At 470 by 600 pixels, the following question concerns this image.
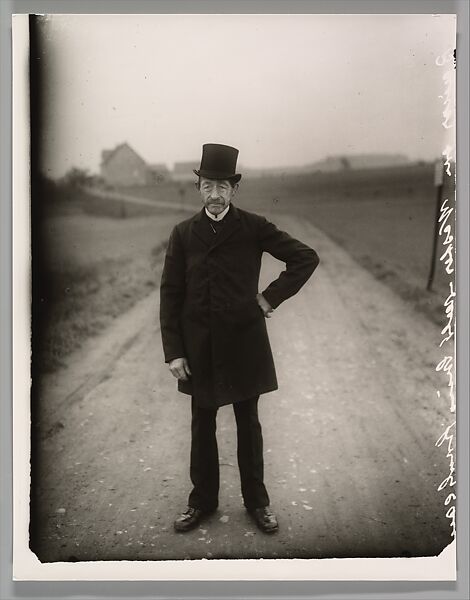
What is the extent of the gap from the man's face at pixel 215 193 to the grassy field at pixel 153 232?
0.27 m

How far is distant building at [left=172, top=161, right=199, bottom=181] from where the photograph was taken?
299cm

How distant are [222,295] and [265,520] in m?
0.98

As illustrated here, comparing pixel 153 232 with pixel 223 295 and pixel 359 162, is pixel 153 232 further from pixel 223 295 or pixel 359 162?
pixel 359 162

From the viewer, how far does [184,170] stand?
300cm

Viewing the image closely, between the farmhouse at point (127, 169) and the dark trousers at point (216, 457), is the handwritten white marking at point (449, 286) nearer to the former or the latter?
the dark trousers at point (216, 457)

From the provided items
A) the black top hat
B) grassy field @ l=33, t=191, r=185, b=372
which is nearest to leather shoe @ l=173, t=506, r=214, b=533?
grassy field @ l=33, t=191, r=185, b=372

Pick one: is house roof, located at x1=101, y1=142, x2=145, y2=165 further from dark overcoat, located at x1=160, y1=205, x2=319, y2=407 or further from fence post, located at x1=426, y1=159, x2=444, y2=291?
→ fence post, located at x1=426, y1=159, x2=444, y2=291

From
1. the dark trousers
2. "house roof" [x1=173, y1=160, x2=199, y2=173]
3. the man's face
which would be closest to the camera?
the man's face

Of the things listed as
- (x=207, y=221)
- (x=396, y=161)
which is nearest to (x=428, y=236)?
(x=396, y=161)

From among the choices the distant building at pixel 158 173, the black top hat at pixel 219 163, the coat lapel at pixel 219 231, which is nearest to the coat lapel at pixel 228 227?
the coat lapel at pixel 219 231

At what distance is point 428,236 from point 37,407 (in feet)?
6.20

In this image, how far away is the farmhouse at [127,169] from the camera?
301cm

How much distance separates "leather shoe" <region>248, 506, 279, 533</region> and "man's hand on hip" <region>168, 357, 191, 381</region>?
0.66 metres

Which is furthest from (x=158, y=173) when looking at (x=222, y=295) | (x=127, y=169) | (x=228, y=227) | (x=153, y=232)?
(x=222, y=295)
